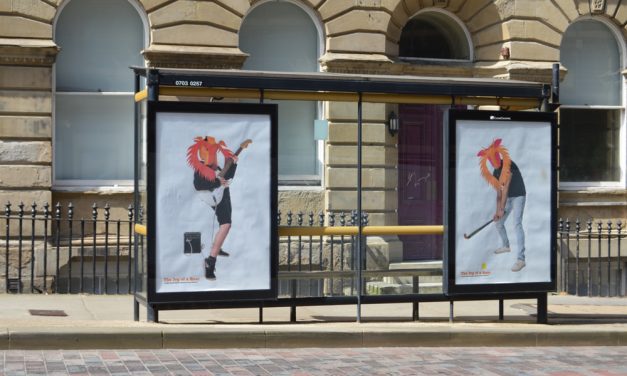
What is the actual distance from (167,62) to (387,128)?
11.5ft

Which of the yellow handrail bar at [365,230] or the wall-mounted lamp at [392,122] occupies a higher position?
the wall-mounted lamp at [392,122]

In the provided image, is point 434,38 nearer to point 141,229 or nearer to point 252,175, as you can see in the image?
point 252,175

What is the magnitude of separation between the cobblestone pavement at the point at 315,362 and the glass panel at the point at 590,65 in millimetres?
9182

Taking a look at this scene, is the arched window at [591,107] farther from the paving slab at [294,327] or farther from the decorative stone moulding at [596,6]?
the paving slab at [294,327]

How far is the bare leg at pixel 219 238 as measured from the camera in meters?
12.2

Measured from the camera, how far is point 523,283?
43.8ft

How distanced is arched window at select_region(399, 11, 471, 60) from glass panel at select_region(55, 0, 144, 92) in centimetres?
469

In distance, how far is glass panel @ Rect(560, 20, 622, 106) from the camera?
20.7 m

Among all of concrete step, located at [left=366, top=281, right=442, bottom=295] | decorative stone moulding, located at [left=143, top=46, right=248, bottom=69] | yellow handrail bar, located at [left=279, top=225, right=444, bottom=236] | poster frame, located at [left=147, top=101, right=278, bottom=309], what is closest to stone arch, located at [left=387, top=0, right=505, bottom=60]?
decorative stone moulding, located at [left=143, top=46, right=248, bottom=69]

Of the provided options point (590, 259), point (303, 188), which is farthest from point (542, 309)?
point (590, 259)

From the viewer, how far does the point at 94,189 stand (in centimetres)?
1764

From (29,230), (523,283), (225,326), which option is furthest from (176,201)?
(29,230)

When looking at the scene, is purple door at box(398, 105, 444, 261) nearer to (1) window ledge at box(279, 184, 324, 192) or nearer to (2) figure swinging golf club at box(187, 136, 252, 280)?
(1) window ledge at box(279, 184, 324, 192)

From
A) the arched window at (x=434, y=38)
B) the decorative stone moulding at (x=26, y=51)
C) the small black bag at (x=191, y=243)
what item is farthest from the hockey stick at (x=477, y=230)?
the decorative stone moulding at (x=26, y=51)
